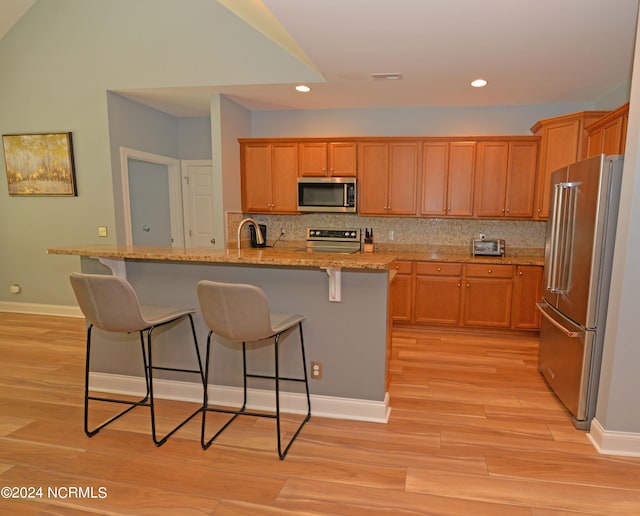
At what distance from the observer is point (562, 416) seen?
2729mm

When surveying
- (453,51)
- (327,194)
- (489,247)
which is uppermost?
(453,51)

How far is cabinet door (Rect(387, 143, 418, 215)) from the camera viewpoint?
4805 millimetres

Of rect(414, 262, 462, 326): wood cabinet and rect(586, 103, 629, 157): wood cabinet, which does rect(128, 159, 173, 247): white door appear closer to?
rect(414, 262, 462, 326): wood cabinet

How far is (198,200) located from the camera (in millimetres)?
5711

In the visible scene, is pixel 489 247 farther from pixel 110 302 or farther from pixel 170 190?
pixel 170 190

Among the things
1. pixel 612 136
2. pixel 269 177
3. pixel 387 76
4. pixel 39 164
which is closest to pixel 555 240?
pixel 612 136

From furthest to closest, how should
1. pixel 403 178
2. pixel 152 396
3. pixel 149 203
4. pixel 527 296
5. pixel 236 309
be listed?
1. pixel 149 203
2. pixel 403 178
3. pixel 527 296
4. pixel 152 396
5. pixel 236 309

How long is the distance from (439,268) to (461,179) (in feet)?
3.71

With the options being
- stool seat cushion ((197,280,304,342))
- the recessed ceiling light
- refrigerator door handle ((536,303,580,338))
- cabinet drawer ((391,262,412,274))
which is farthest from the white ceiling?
refrigerator door handle ((536,303,580,338))

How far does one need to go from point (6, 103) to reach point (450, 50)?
16.9ft

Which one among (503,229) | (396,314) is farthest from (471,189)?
(396,314)

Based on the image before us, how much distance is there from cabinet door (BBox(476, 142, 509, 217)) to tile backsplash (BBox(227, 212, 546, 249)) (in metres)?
0.32

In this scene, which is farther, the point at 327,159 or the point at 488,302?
the point at 327,159

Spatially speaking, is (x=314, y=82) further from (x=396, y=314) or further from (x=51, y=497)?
(x=51, y=497)
